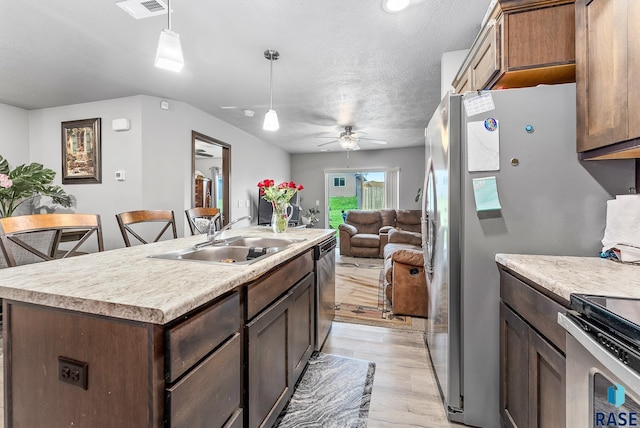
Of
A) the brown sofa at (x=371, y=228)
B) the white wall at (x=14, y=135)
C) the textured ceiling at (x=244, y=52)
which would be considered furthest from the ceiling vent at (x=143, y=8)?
→ the brown sofa at (x=371, y=228)

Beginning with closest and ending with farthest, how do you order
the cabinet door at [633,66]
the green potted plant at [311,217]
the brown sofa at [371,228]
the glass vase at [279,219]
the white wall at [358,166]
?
the cabinet door at [633,66] → the glass vase at [279,219] → the brown sofa at [371,228] → the white wall at [358,166] → the green potted plant at [311,217]

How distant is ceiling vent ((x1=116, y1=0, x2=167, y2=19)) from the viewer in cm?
175

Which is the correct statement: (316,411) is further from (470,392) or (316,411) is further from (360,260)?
(360,260)

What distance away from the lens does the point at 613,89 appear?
1.08m

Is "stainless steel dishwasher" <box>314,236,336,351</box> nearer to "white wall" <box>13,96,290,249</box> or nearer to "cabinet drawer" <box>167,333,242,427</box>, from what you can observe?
"cabinet drawer" <box>167,333,242,427</box>

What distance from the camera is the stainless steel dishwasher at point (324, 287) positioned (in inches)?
79.0

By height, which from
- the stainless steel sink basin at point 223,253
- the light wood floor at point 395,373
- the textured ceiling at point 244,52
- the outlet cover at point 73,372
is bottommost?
the light wood floor at point 395,373

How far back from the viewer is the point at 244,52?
7.92 feet

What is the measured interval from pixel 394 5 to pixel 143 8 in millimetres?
1633

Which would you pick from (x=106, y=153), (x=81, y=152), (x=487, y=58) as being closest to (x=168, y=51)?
(x=487, y=58)

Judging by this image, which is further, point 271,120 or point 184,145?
point 184,145

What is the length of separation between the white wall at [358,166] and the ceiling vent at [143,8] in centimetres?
544

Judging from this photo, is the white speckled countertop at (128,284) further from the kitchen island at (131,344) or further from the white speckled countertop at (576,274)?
the white speckled countertop at (576,274)

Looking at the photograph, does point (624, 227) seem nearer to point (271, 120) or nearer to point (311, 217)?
point (271, 120)
